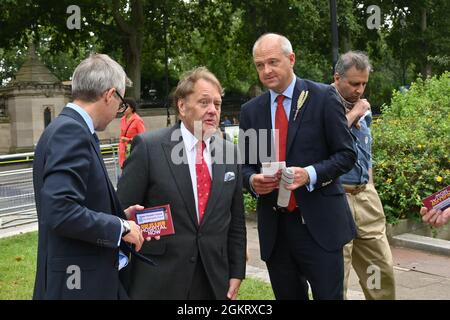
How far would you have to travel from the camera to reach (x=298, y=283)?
3791 mm

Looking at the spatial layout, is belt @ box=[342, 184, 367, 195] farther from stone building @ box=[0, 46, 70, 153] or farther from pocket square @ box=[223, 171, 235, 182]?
stone building @ box=[0, 46, 70, 153]

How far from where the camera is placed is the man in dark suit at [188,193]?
3.32 metres

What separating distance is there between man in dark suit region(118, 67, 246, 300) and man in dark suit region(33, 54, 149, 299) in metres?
0.26

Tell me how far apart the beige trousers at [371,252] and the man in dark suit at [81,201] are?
7.18 feet

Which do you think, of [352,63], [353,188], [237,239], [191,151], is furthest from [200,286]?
[352,63]

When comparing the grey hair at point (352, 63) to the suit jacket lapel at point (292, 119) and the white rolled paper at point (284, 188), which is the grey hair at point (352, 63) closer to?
the suit jacket lapel at point (292, 119)

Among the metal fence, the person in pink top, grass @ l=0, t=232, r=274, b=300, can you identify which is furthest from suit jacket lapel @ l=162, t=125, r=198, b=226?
the person in pink top

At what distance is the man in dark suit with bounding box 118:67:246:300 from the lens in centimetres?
332

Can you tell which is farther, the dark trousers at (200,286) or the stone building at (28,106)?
the stone building at (28,106)

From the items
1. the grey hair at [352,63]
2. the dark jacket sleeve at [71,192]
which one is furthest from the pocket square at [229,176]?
the grey hair at [352,63]

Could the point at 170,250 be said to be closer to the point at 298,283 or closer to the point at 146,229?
the point at 146,229
